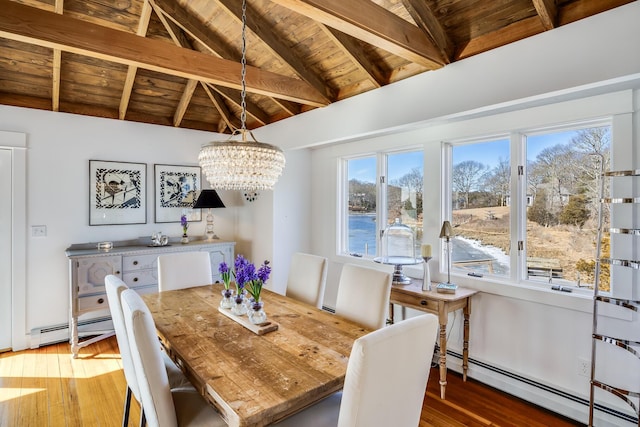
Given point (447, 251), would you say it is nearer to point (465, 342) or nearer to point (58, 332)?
point (465, 342)

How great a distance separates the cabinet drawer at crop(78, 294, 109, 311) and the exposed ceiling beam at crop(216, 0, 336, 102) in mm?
2957

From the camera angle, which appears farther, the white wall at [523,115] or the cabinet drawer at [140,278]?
the cabinet drawer at [140,278]

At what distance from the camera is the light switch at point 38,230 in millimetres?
3465

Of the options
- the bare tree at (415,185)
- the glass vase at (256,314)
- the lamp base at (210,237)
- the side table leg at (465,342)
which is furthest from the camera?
the lamp base at (210,237)

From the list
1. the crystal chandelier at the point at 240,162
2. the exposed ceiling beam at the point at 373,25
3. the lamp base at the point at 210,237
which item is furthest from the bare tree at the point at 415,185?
the lamp base at the point at 210,237

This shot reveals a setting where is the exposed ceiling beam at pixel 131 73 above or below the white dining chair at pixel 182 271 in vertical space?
above

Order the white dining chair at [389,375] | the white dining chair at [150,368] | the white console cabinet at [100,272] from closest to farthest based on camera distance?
1. the white dining chair at [389,375]
2. the white dining chair at [150,368]
3. the white console cabinet at [100,272]

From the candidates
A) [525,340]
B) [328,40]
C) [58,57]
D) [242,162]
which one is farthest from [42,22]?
[525,340]

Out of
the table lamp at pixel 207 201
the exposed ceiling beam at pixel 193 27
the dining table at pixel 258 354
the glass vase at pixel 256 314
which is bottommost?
the dining table at pixel 258 354

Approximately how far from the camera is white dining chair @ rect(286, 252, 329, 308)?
2.68 metres

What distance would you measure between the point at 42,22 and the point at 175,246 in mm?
2442

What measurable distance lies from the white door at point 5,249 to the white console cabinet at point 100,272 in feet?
1.71

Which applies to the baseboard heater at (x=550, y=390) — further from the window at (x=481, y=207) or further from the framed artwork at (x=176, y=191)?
the framed artwork at (x=176, y=191)

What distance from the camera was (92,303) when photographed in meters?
3.39
